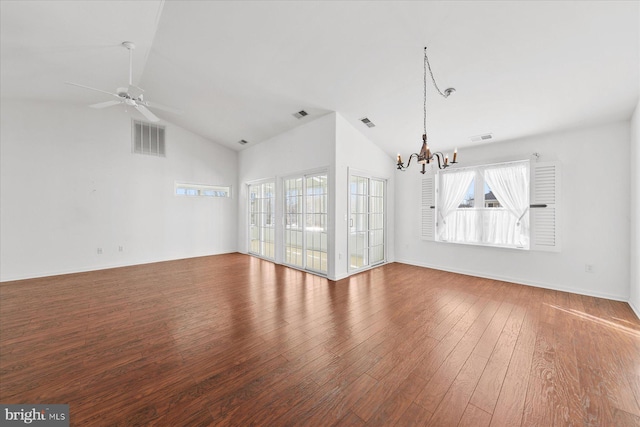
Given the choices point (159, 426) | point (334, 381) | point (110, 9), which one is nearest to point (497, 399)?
point (334, 381)

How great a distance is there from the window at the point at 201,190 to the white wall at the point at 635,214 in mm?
8311

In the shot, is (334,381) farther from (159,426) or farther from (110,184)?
(110,184)

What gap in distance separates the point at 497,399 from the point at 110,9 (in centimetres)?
529

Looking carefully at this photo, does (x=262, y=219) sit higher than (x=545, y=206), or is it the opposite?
(x=545, y=206)

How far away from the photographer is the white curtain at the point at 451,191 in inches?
195

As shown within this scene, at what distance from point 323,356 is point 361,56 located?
3.49m

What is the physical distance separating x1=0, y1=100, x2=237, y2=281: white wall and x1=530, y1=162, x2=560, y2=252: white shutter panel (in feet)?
25.0

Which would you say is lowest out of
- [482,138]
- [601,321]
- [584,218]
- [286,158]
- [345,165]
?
[601,321]

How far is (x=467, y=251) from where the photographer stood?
4953mm

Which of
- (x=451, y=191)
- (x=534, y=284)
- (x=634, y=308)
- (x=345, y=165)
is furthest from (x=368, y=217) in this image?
(x=634, y=308)

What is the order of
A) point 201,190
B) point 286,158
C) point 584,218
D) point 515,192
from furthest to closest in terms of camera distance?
point 201,190 < point 286,158 < point 515,192 < point 584,218

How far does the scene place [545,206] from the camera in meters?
4.09

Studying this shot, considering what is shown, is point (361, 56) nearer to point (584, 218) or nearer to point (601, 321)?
point (584, 218)

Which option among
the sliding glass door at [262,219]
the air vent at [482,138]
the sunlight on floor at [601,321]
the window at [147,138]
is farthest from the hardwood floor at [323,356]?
the window at [147,138]
